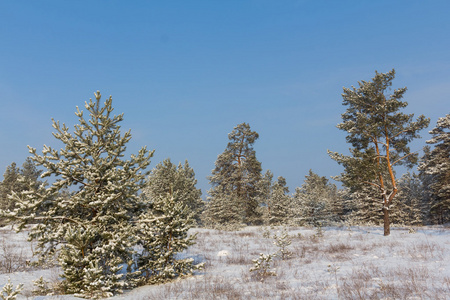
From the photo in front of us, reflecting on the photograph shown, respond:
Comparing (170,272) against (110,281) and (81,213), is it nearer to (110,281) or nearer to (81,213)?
(110,281)

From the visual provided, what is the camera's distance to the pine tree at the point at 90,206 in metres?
6.82

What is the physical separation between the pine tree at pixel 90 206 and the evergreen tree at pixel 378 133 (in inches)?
573

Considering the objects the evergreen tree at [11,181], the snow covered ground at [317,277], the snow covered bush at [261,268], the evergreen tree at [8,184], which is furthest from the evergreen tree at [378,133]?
the evergreen tree at [8,184]

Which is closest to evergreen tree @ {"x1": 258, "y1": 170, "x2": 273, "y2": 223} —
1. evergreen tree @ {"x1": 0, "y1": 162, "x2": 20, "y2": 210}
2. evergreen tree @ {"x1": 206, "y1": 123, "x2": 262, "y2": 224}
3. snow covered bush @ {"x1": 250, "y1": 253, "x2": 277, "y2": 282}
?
evergreen tree @ {"x1": 206, "y1": 123, "x2": 262, "y2": 224}

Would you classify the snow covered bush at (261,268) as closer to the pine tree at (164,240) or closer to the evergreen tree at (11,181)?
the pine tree at (164,240)

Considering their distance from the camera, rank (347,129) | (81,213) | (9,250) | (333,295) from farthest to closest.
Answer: (347,129) → (9,250) → (81,213) → (333,295)

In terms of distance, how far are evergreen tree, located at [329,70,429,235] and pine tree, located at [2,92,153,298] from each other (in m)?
14.6

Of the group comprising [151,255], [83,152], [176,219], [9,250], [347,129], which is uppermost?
[347,129]

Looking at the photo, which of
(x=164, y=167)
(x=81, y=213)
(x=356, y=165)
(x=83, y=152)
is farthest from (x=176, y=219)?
(x=164, y=167)

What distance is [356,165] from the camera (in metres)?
17.5

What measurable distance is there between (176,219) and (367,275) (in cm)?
575

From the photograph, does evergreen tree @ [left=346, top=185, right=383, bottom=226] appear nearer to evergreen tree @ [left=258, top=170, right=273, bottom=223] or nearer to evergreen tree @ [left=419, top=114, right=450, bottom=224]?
evergreen tree @ [left=419, top=114, right=450, bottom=224]

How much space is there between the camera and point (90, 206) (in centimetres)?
772

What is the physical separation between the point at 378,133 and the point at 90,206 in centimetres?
1711
